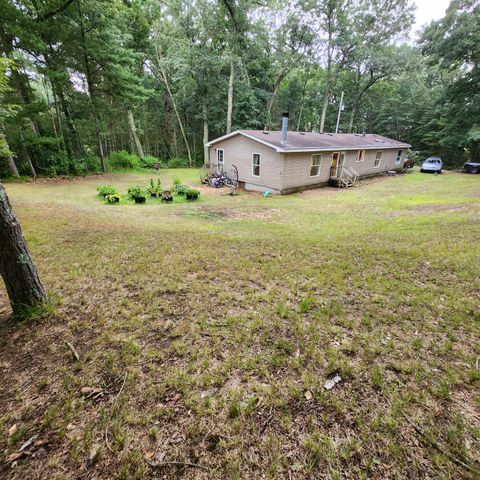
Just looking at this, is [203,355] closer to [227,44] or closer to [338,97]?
[227,44]

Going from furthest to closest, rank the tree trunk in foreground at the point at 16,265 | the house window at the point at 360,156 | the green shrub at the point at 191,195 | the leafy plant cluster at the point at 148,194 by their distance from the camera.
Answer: the house window at the point at 360,156, the green shrub at the point at 191,195, the leafy plant cluster at the point at 148,194, the tree trunk in foreground at the point at 16,265

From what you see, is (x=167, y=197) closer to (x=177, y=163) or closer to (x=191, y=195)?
(x=191, y=195)

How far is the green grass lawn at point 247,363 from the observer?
1718mm

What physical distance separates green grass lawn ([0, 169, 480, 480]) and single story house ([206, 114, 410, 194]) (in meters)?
8.52

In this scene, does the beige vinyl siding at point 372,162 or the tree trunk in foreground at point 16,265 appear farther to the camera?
the beige vinyl siding at point 372,162

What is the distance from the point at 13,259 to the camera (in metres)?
2.60

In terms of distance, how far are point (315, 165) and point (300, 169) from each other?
1470 millimetres

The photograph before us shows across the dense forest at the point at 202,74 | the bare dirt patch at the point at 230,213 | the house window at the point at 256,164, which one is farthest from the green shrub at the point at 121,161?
the bare dirt patch at the point at 230,213

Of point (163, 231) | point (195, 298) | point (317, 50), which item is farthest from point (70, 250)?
point (317, 50)

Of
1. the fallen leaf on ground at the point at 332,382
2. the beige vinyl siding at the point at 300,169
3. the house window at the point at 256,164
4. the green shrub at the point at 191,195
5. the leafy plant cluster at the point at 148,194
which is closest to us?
A: the fallen leaf on ground at the point at 332,382

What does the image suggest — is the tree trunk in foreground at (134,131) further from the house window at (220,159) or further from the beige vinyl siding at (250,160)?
the house window at (220,159)

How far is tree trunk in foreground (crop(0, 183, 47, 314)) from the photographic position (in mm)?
2469

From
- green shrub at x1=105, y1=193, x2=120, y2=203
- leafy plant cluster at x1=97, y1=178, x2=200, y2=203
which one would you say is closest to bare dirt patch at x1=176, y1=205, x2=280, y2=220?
leafy plant cluster at x1=97, y1=178, x2=200, y2=203

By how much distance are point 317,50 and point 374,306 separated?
28887 millimetres
